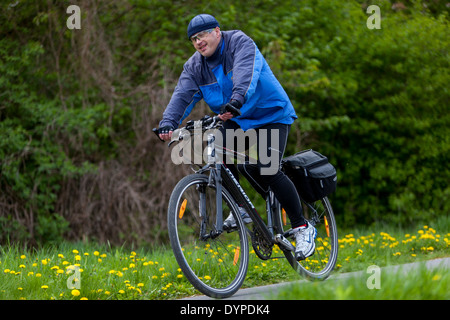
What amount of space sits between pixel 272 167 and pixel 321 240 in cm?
96

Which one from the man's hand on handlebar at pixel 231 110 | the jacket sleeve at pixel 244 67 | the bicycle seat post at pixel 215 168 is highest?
the jacket sleeve at pixel 244 67

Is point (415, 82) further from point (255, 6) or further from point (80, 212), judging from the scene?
point (80, 212)

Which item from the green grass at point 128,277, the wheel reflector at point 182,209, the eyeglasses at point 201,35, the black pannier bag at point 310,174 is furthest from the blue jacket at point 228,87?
the green grass at point 128,277

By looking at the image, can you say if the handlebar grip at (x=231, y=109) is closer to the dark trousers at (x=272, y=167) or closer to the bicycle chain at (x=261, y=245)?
the dark trousers at (x=272, y=167)

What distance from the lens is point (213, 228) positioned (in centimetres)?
383

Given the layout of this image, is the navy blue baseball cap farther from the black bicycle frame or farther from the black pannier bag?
the black pannier bag

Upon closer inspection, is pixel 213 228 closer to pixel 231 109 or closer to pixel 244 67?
pixel 231 109

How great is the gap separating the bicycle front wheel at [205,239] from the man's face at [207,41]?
0.85 m

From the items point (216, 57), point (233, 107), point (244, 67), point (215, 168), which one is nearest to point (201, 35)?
point (216, 57)

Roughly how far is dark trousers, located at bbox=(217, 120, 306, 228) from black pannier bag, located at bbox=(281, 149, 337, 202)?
26 centimetres

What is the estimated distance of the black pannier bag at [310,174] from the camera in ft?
15.0

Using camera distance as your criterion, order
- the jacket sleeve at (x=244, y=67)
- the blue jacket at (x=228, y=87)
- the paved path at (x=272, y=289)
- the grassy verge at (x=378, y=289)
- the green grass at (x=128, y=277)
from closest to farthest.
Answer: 1. the grassy verge at (x=378, y=289)
2. the green grass at (x=128, y=277)
3. the paved path at (x=272, y=289)
4. the jacket sleeve at (x=244, y=67)
5. the blue jacket at (x=228, y=87)

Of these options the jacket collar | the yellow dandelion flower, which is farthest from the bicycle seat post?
the yellow dandelion flower

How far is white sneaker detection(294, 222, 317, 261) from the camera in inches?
169
